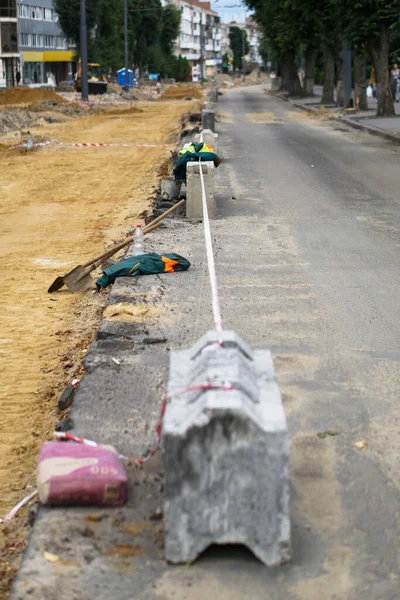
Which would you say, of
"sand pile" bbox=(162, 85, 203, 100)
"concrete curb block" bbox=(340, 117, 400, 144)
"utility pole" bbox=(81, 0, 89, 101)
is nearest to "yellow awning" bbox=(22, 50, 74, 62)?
"sand pile" bbox=(162, 85, 203, 100)

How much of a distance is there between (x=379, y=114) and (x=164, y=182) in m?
25.0

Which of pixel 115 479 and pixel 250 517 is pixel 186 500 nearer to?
pixel 250 517

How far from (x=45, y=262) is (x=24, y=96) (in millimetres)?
51336

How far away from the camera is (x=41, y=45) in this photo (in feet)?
326

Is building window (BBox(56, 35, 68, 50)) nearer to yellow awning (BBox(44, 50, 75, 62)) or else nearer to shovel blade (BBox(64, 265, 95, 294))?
yellow awning (BBox(44, 50, 75, 62))

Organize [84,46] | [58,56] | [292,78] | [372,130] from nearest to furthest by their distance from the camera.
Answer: [372,130]
[84,46]
[292,78]
[58,56]

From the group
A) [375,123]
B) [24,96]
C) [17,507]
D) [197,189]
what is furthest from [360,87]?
[17,507]

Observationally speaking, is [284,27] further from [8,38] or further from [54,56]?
[54,56]

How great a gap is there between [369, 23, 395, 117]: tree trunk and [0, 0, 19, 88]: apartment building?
54.0 metres

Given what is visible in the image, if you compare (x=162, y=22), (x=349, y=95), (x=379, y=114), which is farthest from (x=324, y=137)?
(x=162, y=22)

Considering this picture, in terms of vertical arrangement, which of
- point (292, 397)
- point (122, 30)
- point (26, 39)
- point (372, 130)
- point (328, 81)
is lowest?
point (292, 397)

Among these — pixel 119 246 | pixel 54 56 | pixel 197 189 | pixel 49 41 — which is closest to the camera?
pixel 119 246

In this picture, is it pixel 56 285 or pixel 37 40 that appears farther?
pixel 37 40

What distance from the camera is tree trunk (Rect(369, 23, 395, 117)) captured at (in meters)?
35.7
